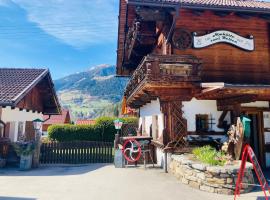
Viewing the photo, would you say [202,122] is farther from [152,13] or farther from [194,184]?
[152,13]

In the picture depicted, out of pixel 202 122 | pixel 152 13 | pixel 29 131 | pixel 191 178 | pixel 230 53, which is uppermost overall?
pixel 152 13

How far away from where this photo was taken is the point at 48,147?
1428cm

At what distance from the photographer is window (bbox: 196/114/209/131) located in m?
11.0

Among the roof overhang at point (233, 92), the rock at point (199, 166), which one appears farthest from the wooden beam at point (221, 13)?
the rock at point (199, 166)

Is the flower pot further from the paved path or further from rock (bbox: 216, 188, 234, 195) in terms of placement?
rock (bbox: 216, 188, 234, 195)

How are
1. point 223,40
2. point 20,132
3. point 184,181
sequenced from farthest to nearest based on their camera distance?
point 20,132 → point 223,40 → point 184,181

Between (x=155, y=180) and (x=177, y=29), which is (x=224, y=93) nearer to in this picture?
(x=177, y=29)

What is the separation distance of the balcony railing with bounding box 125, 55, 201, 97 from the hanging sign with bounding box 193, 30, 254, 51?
105 cm

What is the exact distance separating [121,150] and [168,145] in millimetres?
2639

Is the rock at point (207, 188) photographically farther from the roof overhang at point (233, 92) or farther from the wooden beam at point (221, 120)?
the wooden beam at point (221, 120)

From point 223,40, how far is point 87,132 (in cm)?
1611

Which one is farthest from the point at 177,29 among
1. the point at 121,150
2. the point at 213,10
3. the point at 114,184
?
the point at 114,184

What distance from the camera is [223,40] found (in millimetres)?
11094

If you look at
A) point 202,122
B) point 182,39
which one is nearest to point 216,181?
point 202,122
